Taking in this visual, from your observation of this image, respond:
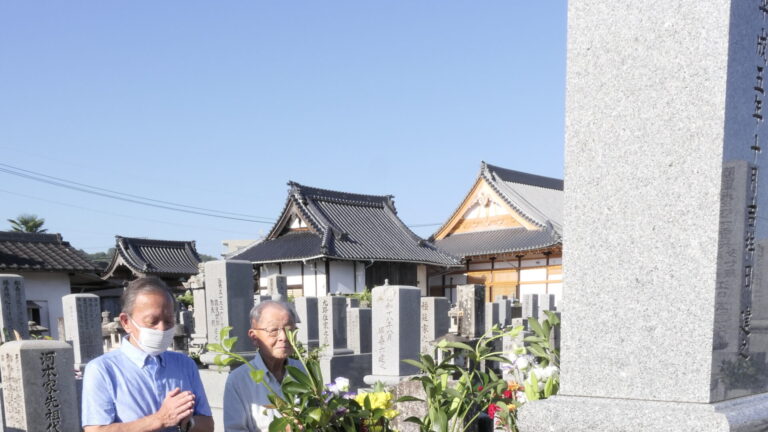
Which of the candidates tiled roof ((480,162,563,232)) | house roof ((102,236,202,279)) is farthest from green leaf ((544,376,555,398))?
house roof ((102,236,202,279))

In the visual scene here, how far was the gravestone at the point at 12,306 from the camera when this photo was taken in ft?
28.4

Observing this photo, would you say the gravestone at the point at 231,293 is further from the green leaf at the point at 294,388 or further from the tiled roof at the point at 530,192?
the tiled roof at the point at 530,192

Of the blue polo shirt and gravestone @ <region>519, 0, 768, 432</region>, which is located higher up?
gravestone @ <region>519, 0, 768, 432</region>

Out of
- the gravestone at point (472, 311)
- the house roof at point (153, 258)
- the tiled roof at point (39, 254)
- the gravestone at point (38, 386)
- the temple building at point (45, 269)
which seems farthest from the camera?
the house roof at point (153, 258)

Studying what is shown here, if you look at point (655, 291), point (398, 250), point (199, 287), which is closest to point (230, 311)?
point (655, 291)

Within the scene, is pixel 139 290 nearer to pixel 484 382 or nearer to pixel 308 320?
pixel 484 382

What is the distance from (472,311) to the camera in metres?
10.9

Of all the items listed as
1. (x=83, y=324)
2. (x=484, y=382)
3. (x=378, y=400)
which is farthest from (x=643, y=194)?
(x=83, y=324)

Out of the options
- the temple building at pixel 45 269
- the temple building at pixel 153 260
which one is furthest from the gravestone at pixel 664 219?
the temple building at pixel 153 260

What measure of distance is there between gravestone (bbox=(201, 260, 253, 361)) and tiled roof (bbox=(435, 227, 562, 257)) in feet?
52.4

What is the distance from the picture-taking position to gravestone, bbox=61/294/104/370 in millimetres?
9031

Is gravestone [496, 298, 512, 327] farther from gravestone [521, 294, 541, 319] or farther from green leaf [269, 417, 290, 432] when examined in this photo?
green leaf [269, 417, 290, 432]

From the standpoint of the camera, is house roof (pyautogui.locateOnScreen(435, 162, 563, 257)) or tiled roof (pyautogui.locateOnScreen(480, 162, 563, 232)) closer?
house roof (pyautogui.locateOnScreen(435, 162, 563, 257))

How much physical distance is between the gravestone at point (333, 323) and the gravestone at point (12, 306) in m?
5.17
